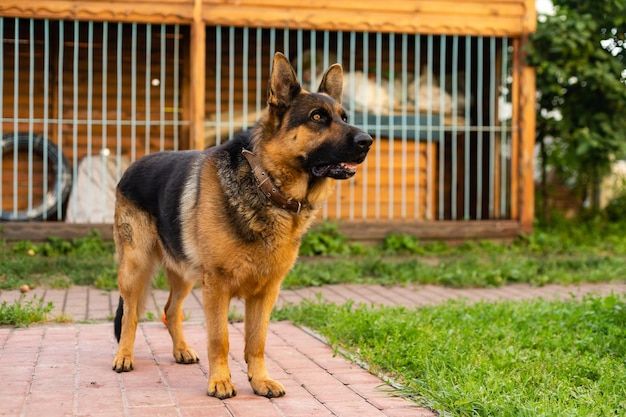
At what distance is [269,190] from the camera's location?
3797mm

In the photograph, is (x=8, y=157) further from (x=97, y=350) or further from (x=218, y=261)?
(x=218, y=261)

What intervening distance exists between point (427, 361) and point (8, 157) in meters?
8.36

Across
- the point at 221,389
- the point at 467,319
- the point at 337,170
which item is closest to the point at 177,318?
the point at 221,389

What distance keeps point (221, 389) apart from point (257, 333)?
1.19ft

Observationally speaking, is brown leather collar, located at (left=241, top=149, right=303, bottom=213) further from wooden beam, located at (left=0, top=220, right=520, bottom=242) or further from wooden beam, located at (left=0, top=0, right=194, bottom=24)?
wooden beam, located at (left=0, top=0, right=194, bottom=24)

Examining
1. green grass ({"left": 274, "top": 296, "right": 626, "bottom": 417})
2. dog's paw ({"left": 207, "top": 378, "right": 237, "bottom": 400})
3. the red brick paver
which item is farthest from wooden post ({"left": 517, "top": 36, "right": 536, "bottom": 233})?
dog's paw ({"left": 207, "top": 378, "right": 237, "bottom": 400})

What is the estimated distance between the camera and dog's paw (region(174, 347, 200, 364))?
4457 millimetres

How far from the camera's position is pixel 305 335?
526 cm

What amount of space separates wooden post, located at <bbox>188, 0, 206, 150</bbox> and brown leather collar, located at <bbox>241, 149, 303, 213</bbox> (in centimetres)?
567

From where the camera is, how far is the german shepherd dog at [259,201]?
3.72 metres

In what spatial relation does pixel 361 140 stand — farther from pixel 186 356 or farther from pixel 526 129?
pixel 526 129

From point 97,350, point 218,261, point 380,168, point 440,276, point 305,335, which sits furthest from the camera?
point 380,168

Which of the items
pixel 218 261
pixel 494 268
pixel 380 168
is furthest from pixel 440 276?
pixel 218 261

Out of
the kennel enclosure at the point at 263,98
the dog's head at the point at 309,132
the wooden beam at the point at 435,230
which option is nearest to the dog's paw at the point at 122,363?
the dog's head at the point at 309,132
